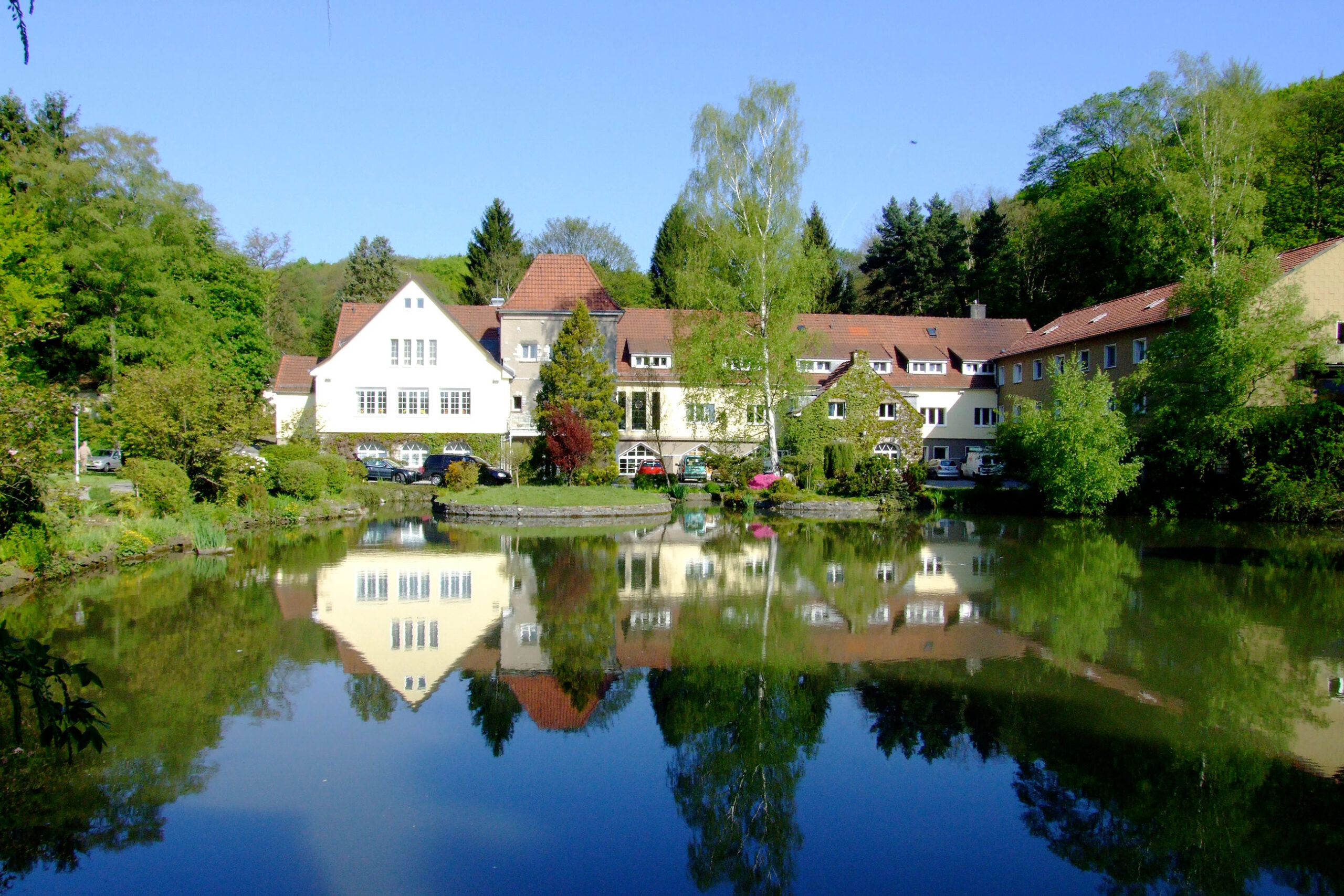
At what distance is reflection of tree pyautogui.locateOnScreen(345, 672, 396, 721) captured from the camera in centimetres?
891

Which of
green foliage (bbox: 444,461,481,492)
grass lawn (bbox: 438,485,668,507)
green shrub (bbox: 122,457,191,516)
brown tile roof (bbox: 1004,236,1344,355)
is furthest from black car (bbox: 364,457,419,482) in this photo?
brown tile roof (bbox: 1004,236,1344,355)

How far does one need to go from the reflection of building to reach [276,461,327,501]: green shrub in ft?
31.9

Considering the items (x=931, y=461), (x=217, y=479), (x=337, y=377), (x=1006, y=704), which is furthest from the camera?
(x=931, y=461)

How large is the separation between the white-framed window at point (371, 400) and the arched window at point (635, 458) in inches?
442

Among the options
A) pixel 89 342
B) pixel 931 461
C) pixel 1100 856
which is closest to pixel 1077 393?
pixel 931 461

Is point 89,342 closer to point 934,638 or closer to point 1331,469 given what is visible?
point 934,638

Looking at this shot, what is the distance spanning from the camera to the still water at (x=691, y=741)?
5.93 metres

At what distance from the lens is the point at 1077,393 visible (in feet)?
96.8

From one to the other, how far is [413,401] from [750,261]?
17.3 m

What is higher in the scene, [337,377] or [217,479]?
[337,377]

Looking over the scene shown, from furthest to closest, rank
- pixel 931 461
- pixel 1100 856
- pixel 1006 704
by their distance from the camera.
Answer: pixel 931 461, pixel 1006 704, pixel 1100 856

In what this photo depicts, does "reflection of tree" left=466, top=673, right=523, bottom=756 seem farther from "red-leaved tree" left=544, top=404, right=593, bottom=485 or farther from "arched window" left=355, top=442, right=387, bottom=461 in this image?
"arched window" left=355, top=442, right=387, bottom=461

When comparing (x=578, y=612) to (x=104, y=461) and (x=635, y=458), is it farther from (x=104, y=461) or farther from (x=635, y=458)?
(x=104, y=461)

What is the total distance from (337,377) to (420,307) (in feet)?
16.3
